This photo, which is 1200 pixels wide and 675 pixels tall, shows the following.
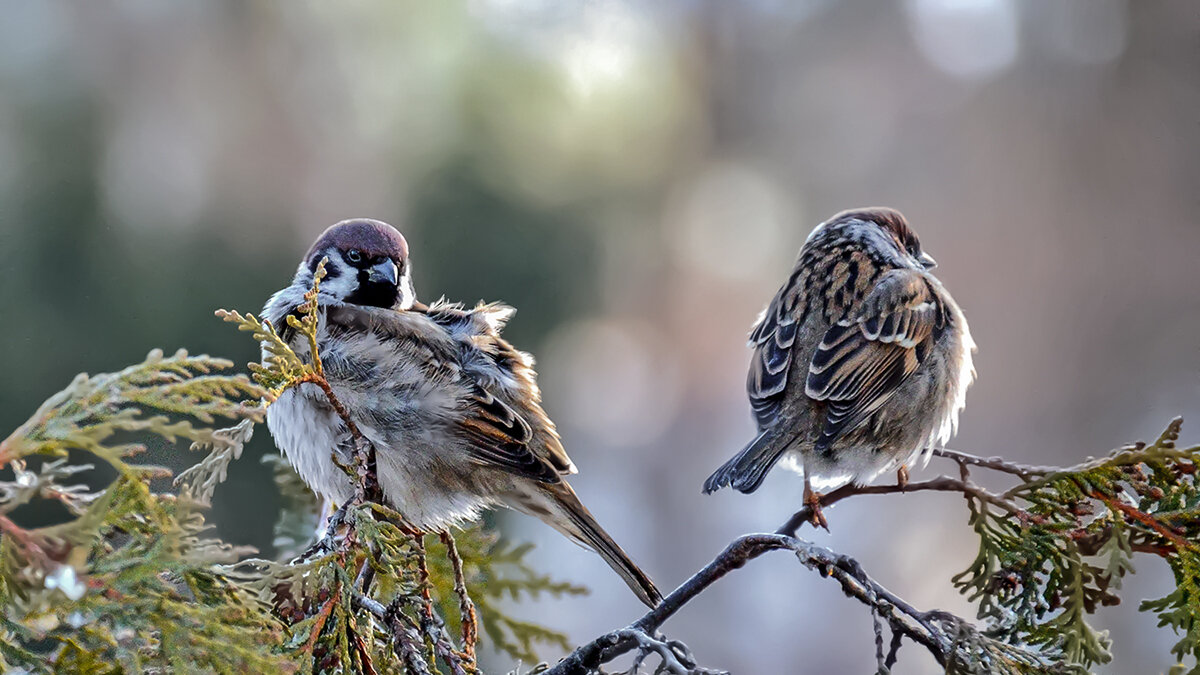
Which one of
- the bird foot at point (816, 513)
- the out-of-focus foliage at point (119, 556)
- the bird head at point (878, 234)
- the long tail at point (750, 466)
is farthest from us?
the bird head at point (878, 234)

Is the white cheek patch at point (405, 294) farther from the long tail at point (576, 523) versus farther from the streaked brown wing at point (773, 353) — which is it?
the streaked brown wing at point (773, 353)

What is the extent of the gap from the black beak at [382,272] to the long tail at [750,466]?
0.64 meters

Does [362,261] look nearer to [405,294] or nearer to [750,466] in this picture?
[405,294]

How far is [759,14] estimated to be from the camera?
26.1 ft

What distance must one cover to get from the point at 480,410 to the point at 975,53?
19.7 ft

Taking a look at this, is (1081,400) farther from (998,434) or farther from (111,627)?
(111,627)

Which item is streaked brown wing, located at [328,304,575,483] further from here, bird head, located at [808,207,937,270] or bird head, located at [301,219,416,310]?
bird head, located at [808,207,937,270]

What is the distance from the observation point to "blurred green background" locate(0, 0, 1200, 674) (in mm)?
3643

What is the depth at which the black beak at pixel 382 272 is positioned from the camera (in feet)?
5.35

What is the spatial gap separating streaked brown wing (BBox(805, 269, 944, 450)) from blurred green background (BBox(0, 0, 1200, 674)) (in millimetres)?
1921

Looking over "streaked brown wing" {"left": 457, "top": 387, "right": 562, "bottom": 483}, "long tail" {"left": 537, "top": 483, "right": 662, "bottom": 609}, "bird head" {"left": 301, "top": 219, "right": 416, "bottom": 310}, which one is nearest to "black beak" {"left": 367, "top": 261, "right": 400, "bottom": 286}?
"bird head" {"left": 301, "top": 219, "right": 416, "bottom": 310}

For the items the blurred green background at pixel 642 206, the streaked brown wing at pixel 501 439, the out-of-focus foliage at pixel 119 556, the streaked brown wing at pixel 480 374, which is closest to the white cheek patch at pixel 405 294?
the streaked brown wing at pixel 480 374

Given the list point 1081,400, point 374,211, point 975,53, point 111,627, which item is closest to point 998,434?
point 1081,400

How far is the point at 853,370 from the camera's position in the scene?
1.57 m
